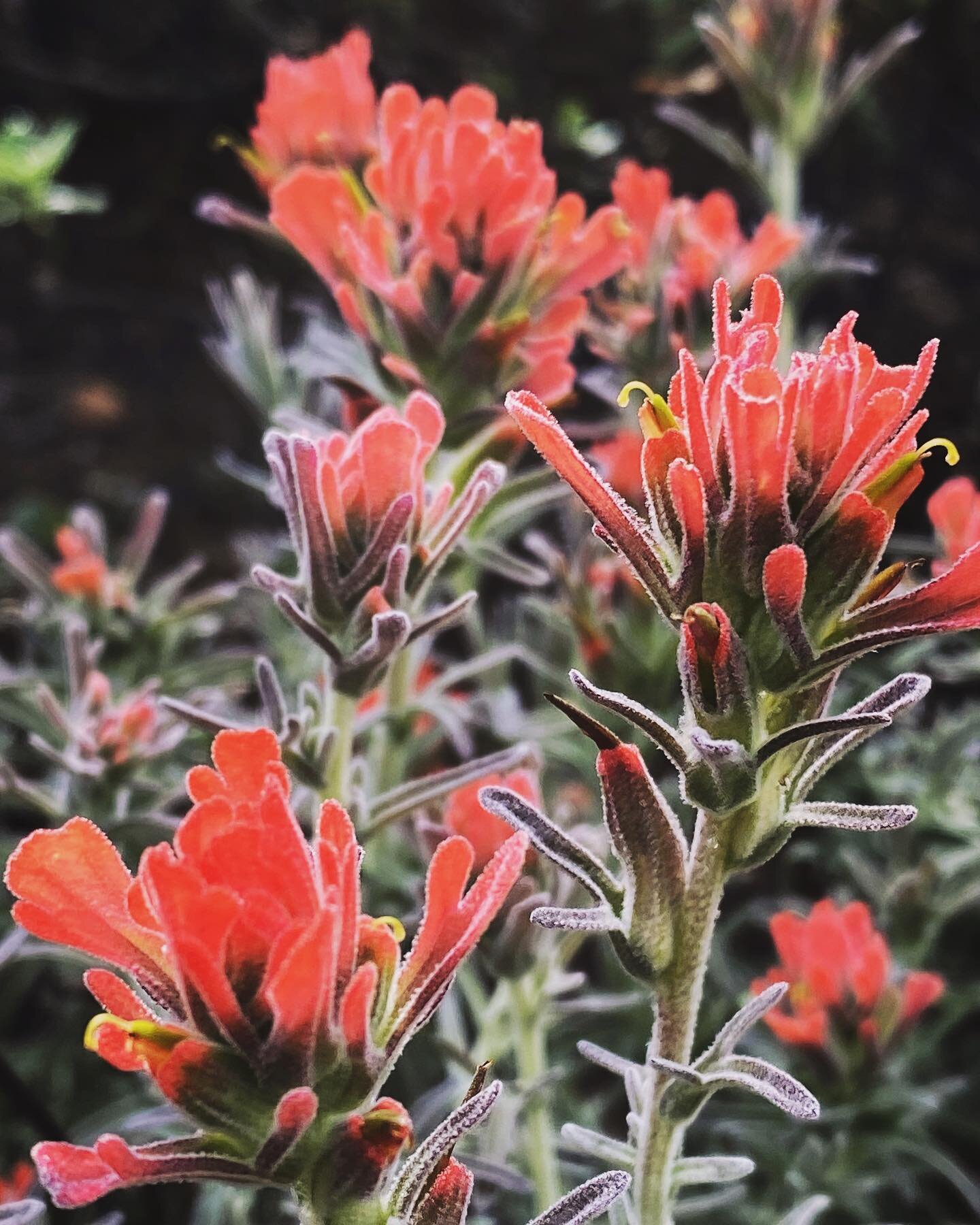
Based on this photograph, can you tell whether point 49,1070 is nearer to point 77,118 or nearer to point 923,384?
point 923,384

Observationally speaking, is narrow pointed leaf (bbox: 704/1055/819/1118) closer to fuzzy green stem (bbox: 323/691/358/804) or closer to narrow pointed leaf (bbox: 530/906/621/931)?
narrow pointed leaf (bbox: 530/906/621/931)

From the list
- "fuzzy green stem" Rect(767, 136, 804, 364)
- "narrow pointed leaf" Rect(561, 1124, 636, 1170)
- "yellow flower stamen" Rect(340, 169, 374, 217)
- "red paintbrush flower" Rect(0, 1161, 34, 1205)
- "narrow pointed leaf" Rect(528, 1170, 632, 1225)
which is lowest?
"red paintbrush flower" Rect(0, 1161, 34, 1205)

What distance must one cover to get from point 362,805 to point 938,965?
0.77 meters

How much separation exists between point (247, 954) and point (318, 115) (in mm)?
686

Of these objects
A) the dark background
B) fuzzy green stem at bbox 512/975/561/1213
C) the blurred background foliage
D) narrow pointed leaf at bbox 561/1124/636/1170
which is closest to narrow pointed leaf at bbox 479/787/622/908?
narrow pointed leaf at bbox 561/1124/636/1170

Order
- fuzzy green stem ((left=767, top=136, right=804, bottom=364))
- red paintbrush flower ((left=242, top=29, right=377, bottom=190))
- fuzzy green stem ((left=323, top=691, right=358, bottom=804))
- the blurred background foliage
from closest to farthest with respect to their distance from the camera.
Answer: fuzzy green stem ((left=323, top=691, right=358, bottom=804)) → red paintbrush flower ((left=242, top=29, right=377, bottom=190)) → fuzzy green stem ((left=767, top=136, right=804, bottom=364)) → the blurred background foliage

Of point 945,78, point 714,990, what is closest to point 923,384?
point 714,990

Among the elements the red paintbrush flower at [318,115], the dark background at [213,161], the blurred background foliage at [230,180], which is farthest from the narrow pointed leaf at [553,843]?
the dark background at [213,161]

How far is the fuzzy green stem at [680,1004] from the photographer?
0.42 meters

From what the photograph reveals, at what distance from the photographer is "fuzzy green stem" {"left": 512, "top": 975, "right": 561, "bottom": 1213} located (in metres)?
0.67

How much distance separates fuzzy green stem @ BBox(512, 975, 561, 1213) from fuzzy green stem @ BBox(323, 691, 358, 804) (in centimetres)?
16

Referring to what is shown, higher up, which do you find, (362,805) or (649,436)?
(649,436)

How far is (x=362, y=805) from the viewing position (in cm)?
61

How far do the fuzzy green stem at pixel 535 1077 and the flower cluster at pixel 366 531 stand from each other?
0.23 m
